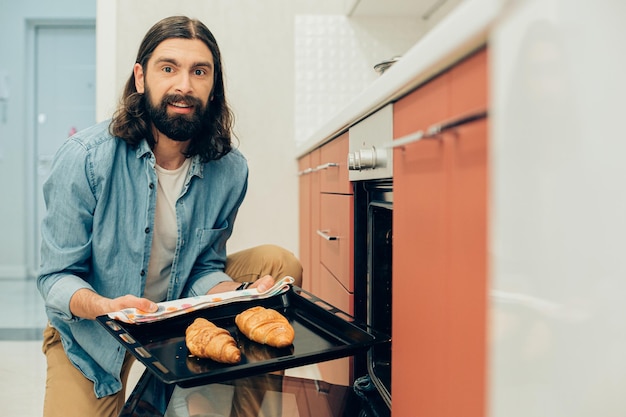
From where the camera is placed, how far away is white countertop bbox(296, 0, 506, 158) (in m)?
0.57

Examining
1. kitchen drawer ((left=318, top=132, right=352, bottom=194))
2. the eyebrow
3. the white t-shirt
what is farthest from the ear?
kitchen drawer ((left=318, top=132, right=352, bottom=194))

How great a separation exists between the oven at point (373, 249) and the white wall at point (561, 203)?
1.72 ft

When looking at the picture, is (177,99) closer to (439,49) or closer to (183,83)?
(183,83)

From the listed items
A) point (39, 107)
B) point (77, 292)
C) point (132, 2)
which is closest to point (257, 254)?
point (77, 292)

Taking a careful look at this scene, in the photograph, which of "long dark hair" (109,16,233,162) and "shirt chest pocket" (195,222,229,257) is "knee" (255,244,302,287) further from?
"long dark hair" (109,16,233,162)

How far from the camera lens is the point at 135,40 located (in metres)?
2.72

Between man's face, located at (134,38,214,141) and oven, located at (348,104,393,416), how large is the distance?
0.52 metres

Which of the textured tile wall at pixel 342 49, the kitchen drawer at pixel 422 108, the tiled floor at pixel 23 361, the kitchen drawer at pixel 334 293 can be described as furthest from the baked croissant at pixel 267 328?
the textured tile wall at pixel 342 49

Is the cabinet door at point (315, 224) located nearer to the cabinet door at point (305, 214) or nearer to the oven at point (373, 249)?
the cabinet door at point (305, 214)

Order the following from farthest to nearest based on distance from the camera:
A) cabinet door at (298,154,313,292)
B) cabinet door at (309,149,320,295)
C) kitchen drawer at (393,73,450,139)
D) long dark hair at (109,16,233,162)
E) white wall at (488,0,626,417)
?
cabinet door at (298,154,313,292) → cabinet door at (309,149,320,295) → long dark hair at (109,16,233,162) → kitchen drawer at (393,73,450,139) → white wall at (488,0,626,417)

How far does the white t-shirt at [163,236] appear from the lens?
1.65m

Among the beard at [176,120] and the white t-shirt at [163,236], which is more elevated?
the beard at [176,120]

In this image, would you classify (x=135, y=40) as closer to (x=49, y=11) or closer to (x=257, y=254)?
(x=257, y=254)

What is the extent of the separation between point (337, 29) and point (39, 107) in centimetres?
312
